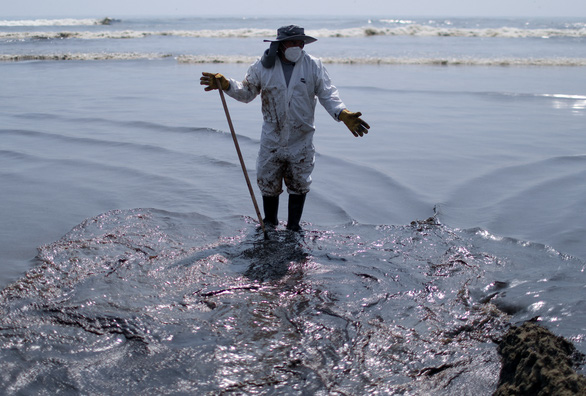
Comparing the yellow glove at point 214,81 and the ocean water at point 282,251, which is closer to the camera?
the ocean water at point 282,251

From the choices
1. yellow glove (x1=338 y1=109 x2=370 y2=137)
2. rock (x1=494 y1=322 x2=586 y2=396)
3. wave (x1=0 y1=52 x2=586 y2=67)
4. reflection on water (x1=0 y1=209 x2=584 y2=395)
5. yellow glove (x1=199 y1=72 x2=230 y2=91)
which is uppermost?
wave (x1=0 y1=52 x2=586 y2=67)

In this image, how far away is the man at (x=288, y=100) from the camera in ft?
16.7

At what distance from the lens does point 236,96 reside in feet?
17.5

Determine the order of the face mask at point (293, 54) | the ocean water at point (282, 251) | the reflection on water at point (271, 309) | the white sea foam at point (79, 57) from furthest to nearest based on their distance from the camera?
the white sea foam at point (79, 57), the face mask at point (293, 54), the ocean water at point (282, 251), the reflection on water at point (271, 309)

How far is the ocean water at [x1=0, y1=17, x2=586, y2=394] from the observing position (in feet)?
10.9

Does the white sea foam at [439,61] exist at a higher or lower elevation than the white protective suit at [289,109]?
higher

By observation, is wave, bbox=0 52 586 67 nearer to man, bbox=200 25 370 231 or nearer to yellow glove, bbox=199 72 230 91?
man, bbox=200 25 370 231

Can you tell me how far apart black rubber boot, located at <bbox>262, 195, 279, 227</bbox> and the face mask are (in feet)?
4.54

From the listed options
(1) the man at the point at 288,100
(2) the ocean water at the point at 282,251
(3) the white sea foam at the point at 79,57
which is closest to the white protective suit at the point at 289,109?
(1) the man at the point at 288,100

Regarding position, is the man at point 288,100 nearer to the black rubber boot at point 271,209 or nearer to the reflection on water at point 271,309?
the black rubber boot at point 271,209

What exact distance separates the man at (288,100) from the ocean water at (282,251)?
654 mm

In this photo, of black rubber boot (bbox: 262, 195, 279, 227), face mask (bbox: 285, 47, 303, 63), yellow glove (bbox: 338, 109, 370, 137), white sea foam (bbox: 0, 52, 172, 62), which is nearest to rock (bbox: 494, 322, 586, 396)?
yellow glove (bbox: 338, 109, 370, 137)

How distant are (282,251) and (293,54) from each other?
5.79 ft

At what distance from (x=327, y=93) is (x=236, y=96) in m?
0.85
